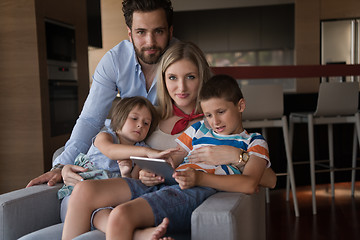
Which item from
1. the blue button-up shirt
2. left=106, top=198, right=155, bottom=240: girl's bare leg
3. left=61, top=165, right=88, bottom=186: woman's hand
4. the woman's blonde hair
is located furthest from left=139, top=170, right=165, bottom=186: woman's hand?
the blue button-up shirt

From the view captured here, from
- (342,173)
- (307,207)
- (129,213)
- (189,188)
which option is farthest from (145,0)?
(342,173)

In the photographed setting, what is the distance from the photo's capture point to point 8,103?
357 cm

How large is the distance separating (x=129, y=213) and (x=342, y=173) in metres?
3.70

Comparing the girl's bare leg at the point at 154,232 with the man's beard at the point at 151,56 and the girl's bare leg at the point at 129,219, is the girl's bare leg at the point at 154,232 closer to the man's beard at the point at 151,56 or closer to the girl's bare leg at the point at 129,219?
the girl's bare leg at the point at 129,219

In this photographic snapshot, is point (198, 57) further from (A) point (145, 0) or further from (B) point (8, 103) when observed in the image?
(B) point (8, 103)

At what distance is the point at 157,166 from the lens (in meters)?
1.46

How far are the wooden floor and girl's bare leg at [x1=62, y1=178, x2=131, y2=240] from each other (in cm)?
163

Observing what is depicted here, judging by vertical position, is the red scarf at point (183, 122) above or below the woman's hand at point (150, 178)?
above

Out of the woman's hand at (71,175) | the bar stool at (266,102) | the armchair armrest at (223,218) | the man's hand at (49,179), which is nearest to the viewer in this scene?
the armchair armrest at (223,218)

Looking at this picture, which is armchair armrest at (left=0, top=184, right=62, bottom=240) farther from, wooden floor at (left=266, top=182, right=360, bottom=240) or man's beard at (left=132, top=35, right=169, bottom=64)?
wooden floor at (left=266, top=182, right=360, bottom=240)

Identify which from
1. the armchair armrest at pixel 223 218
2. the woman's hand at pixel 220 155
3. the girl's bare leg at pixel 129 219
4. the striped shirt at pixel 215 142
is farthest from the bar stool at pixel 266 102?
the girl's bare leg at pixel 129 219

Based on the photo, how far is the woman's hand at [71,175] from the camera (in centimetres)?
170

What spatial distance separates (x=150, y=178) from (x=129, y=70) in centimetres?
78

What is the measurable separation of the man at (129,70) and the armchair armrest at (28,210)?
11 cm
